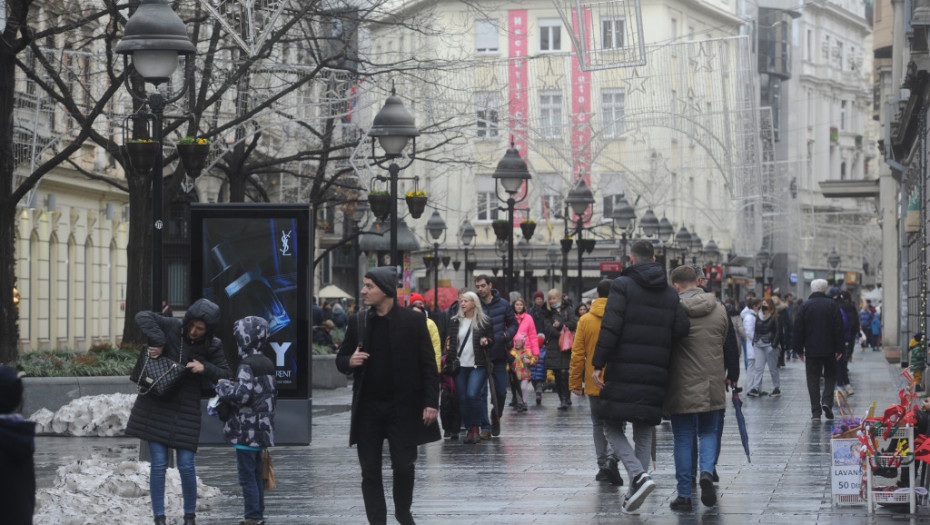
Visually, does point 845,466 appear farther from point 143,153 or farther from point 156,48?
point 143,153

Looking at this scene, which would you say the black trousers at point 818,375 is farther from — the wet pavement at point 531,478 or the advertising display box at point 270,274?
the advertising display box at point 270,274

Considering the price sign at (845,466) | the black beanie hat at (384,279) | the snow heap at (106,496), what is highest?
the black beanie hat at (384,279)

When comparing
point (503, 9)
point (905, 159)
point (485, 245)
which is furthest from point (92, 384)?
point (485, 245)

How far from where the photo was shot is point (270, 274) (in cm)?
1482

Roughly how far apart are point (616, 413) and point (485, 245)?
208ft

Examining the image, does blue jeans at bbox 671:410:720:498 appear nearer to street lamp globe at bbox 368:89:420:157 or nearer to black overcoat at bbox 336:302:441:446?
black overcoat at bbox 336:302:441:446

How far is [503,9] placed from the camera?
67750 millimetres

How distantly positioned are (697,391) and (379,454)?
2.98 m

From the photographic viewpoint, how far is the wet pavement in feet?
38.8

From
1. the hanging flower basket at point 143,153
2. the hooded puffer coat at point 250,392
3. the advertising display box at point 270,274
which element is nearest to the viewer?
the hooded puffer coat at point 250,392

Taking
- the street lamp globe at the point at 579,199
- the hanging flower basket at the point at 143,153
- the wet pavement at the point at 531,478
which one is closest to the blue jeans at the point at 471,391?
the wet pavement at the point at 531,478

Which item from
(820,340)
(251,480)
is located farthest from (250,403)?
(820,340)

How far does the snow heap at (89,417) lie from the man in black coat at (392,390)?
10028 millimetres

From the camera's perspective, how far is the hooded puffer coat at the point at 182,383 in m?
11.2
